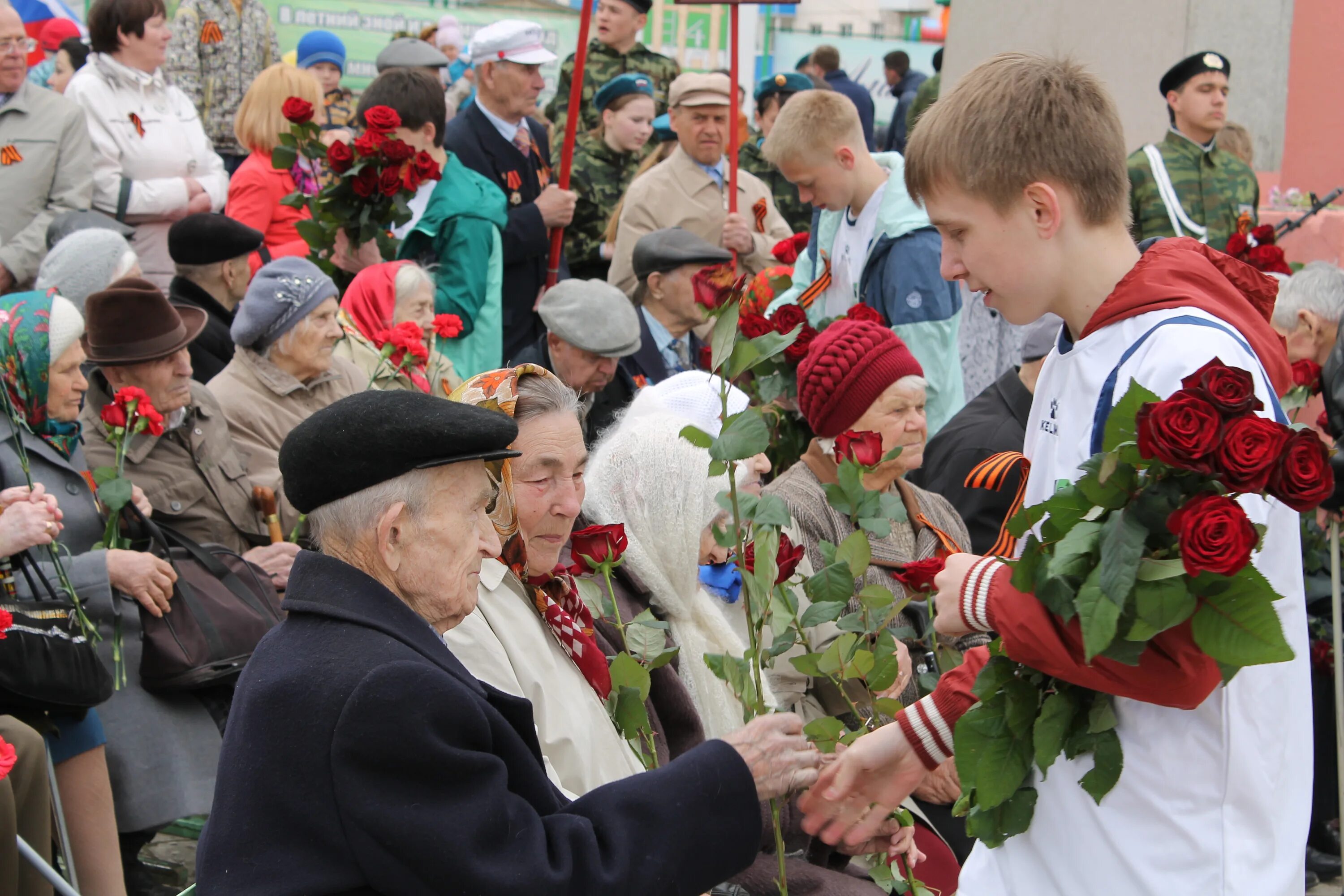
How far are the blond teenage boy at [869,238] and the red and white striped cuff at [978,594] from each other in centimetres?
341

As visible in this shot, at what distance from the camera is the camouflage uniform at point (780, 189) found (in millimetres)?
8680

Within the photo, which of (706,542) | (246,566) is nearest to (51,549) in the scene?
(246,566)

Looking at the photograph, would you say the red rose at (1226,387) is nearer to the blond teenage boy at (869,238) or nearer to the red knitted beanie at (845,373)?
the red knitted beanie at (845,373)

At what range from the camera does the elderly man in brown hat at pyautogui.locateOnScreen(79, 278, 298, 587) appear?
171 inches

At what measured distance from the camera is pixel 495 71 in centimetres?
673

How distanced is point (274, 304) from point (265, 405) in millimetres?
376

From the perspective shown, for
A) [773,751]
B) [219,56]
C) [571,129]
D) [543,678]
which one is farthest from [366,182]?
[773,751]

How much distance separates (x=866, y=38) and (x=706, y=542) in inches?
520

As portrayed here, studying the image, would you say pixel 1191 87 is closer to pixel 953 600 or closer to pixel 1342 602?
pixel 1342 602

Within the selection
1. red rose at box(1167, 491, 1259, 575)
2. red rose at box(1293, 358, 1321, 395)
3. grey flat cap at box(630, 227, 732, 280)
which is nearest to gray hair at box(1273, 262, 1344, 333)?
red rose at box(1293, 358, 1321, 395)

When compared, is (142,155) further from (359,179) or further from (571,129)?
(571,129)

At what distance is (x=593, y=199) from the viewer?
24.7 feet

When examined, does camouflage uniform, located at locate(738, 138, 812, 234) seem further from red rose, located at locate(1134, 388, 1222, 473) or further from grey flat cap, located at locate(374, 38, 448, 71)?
red rose, located at locate(1134, 388, 1222, 473)

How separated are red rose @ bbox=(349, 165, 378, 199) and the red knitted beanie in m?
2.30
